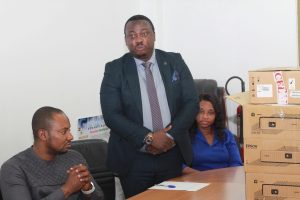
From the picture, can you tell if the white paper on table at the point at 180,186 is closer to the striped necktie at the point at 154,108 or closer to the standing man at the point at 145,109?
the standing man at the point at 145,109

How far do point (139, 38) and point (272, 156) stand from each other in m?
1.23

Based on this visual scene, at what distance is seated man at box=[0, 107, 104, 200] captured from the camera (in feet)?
7.77

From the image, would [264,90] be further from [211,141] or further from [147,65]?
[211,141]

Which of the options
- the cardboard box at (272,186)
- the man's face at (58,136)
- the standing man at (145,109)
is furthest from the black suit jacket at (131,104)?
the cardboard box at (272,186)

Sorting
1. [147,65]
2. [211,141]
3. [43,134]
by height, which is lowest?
[211,141]

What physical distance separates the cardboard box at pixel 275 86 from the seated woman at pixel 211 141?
141 centimetres

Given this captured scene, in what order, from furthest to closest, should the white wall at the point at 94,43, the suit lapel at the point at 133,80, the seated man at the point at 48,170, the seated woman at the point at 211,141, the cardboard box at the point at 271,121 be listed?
the seated woman at the point at 211,141
the white wall at the point at 94,43
the suit lapel at the point at 133,80
the seated man at the point at 48,170
the cardboard box at the point at 271,121

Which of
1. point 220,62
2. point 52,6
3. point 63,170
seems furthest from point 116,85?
point 220,62

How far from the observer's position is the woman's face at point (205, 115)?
3502mm

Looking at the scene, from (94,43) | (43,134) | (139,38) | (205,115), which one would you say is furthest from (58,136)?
(94,43)

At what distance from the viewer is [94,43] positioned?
4109mm

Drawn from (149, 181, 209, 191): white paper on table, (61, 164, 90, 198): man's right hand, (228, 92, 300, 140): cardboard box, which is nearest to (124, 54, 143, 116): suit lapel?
(149, 181, 209, 191): white paper on table

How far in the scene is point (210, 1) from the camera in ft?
16.1

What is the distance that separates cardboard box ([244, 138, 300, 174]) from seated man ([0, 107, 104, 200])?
2.76 ft
